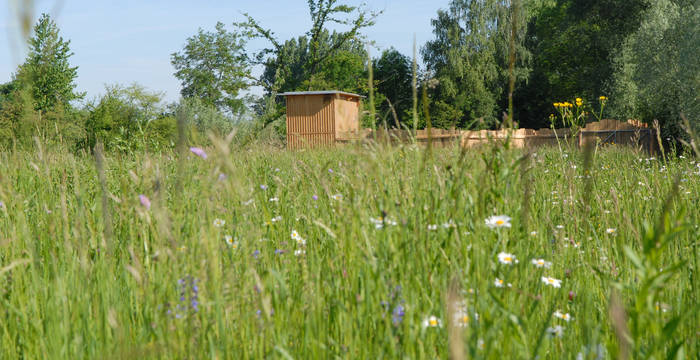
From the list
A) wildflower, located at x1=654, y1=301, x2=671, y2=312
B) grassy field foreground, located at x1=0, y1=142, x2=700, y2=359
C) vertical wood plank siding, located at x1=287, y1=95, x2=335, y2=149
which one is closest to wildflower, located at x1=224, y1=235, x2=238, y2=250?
grassy field foreground, located at x1=0, y1=142, x2=700, y2=359

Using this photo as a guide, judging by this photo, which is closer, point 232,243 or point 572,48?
point 232,243

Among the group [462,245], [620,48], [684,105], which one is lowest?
[462,245]

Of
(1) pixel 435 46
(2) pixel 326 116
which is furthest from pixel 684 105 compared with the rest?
(1) pixel 435 46

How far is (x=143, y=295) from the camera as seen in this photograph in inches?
57.7

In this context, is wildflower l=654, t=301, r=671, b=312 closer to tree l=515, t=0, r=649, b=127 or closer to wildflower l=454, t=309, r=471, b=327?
wildflower l=454, t=309, r=471, b=327

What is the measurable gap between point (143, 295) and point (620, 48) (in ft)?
110

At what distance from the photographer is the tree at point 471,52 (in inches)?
1344

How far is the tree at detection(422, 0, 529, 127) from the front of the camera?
34125 mm

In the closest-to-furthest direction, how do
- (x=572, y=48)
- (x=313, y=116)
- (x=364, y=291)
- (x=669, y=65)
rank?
(x=364, y=291) → (x=669, y=65) → (x=313, y=116) → (x=572, y=48)

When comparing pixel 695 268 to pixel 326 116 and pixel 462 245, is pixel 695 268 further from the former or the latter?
pixel 326 116

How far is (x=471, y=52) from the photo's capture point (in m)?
34.7

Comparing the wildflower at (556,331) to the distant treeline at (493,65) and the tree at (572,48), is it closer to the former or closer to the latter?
the distant treeline at (493,65)

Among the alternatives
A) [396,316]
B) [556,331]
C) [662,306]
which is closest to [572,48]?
[556,331]

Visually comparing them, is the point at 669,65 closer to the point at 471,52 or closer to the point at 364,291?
the point at 471,52
